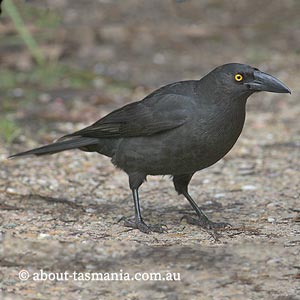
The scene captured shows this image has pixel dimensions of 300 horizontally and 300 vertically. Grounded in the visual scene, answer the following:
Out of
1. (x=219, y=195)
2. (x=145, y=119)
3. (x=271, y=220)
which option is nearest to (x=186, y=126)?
(x=145, y=119)

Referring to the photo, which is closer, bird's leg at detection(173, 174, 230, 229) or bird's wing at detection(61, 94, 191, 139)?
bird's wing at detection(61, 94, 191, 139)

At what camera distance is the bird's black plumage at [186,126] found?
4961 millimetres

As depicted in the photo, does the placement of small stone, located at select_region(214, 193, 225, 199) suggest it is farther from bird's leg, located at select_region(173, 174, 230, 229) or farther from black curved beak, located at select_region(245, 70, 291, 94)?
black curved beak, located at select_region(245, 70, 291, 94)

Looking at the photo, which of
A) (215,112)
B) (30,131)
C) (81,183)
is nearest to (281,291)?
(215,112)

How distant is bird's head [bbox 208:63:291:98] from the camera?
16.2 ft

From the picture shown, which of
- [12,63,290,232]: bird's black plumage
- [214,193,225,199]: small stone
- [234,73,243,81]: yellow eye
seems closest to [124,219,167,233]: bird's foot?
[12,63,290,232]: bird's black plumage

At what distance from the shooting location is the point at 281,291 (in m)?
4.13

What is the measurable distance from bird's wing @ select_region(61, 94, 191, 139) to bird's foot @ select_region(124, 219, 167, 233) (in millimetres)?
588

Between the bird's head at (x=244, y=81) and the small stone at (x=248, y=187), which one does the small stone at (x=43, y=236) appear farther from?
the small stone at (x=248, y=187)

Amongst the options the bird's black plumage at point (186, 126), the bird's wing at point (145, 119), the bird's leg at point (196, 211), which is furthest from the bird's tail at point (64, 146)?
the bird's leg at point (196, 211)

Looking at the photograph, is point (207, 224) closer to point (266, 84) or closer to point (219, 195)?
point (219, 195)

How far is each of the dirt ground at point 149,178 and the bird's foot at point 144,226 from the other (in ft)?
0.30

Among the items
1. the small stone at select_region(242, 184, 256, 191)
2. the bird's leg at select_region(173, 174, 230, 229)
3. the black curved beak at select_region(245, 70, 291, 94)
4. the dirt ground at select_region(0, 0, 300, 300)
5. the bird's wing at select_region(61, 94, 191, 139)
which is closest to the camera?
the dirt ground at select_region(0, 0, 300, 300)

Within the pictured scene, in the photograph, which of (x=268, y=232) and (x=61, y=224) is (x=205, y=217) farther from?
(x=61, y=224)
